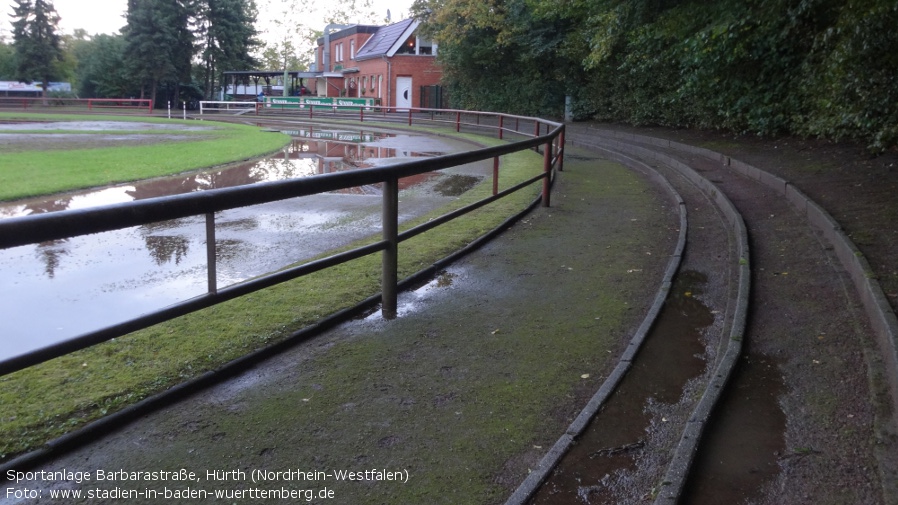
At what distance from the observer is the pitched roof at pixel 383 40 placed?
165ft

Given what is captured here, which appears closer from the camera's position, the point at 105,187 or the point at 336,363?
the point at 336,363

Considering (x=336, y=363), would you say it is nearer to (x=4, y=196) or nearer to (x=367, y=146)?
(x=4, y=196)

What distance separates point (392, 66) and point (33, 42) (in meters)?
34.9

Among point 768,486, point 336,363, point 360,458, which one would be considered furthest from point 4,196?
point 768,486

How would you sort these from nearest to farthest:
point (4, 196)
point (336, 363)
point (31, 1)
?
1. point (336, 363)
2. point (4, 196)
3. point (31, 1)

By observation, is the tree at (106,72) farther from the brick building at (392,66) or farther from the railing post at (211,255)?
the railing post at (211,255)

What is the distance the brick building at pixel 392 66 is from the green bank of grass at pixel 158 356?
4062 cm

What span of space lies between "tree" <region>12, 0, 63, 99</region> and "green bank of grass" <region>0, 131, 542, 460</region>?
68099mm

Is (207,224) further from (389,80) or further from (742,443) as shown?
(389,80)

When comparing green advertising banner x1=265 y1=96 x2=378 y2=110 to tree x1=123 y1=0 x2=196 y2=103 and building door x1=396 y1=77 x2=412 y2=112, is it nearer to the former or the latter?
building door x1=396 y1=77 x2=412 y2=112

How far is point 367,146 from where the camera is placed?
23125mm

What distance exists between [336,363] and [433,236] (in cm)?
392

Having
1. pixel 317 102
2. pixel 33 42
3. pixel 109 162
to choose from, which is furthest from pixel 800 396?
pixel 33 42

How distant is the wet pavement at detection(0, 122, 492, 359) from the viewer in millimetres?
5473
